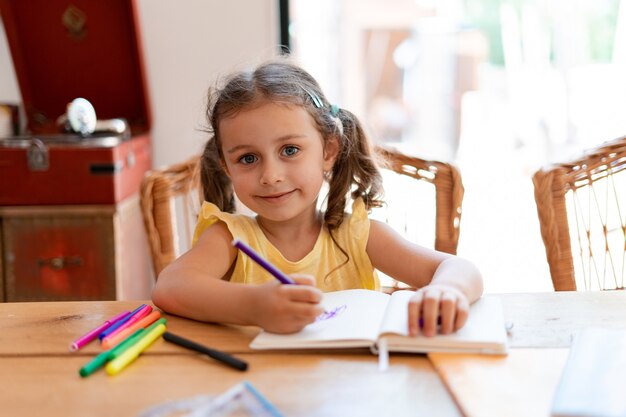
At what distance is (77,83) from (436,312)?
5.87 feet

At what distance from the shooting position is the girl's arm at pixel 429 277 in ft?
2.92

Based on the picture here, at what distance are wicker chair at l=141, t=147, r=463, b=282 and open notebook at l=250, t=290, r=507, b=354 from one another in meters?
0.44

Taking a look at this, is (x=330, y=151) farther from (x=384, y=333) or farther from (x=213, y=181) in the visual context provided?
(x=384, y=333)

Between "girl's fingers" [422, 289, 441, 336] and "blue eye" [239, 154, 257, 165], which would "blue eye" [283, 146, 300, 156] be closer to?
"blue eye" [239, 154, 257, 165]

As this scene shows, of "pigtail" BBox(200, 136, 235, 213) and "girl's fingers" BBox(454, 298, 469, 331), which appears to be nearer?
"girl's fingers" BBox(454, 298, 469, 331)

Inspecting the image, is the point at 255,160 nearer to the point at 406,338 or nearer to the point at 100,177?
the point at 406,338

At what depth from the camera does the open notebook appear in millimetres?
864

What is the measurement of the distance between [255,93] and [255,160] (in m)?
0.10

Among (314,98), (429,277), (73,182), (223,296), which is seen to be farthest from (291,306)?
(73,182)

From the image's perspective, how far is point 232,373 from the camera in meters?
0.83

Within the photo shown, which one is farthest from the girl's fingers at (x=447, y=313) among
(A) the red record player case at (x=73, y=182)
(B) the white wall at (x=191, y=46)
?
(B) the white wall at (x=191, y=46)

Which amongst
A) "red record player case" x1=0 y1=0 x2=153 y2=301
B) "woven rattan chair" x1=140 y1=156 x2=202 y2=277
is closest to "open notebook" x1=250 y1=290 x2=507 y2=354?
"woven rattan chair" x1=140 y1=156 x2=202 y2=277

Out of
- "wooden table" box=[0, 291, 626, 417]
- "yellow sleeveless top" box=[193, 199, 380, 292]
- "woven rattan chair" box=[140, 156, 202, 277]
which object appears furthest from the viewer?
"woven rattan chair" box=[140, 156, 202, 277]

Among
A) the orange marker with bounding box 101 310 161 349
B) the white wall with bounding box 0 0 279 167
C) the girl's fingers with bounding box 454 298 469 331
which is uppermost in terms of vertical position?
the white wall with bounding box 0 0 279 167
